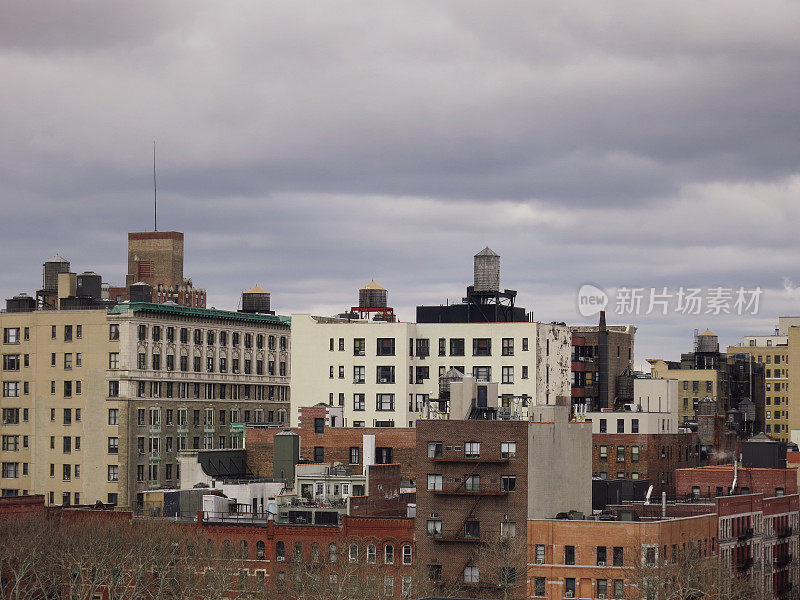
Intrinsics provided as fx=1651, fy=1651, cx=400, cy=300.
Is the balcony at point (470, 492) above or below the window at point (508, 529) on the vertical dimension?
above

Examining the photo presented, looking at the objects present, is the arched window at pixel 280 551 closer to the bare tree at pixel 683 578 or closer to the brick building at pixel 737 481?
the bare tree at pixel 683 578

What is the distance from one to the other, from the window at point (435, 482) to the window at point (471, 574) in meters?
8.30

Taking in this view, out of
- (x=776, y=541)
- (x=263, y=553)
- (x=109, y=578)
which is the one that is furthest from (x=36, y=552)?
(x=776, y=541)

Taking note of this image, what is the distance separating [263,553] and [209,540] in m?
5.47

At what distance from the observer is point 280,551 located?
159375 millimetres

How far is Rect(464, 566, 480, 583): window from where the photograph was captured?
504 ft

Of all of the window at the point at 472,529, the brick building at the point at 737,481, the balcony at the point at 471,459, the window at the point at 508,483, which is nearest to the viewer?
the window at the point at 472,529

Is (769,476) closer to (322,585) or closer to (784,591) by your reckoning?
(784,591)

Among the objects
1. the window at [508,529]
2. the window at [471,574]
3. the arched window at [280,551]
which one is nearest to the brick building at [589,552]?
the window at [508,529]

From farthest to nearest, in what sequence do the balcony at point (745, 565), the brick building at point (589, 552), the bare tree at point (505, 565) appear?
1. the balcony at point (745, 565)
2. the brick building at point (589, 552)
3. the bare tree at point (505, 565)

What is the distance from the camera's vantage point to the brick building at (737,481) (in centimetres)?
19275

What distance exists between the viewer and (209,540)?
16062 cm

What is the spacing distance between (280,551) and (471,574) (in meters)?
19.0

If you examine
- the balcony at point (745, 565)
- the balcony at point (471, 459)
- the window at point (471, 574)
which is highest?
the balcony at point (471, 459)
